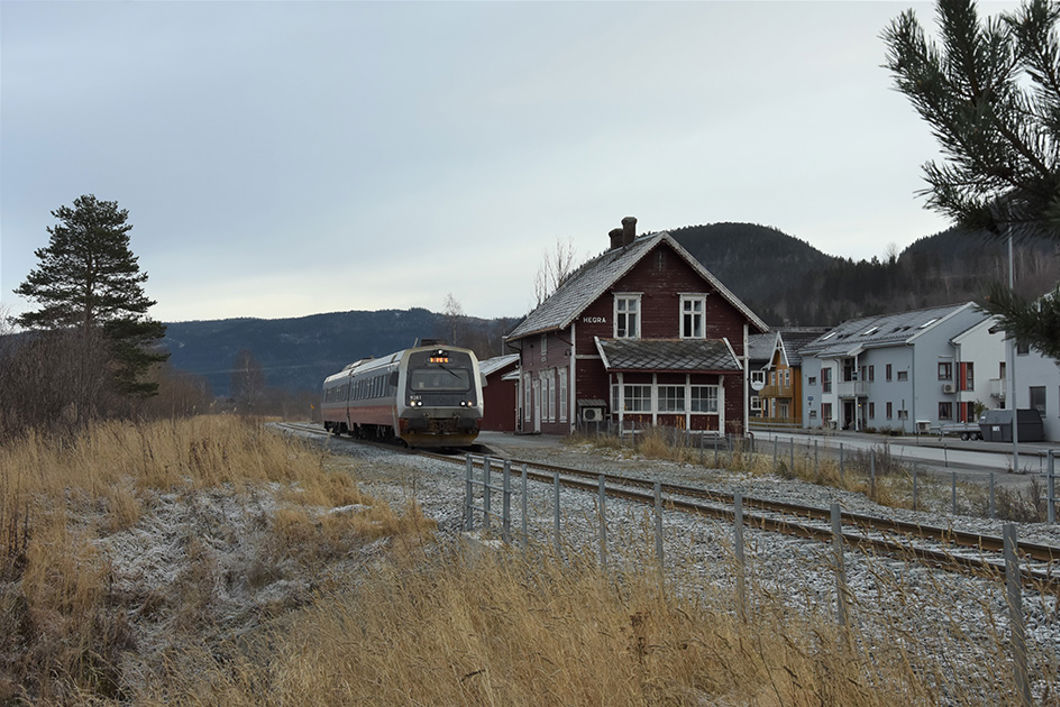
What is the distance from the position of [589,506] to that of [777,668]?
8.48 meters

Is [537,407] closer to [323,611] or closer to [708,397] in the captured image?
[708,397]

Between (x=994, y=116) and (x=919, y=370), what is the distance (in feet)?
200

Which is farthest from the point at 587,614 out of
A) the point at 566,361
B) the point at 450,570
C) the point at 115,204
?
the point at 115,204

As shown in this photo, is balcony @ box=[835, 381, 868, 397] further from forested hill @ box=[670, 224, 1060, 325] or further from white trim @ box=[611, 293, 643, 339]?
forested hill @ box=[670, 224, 1060, 325]

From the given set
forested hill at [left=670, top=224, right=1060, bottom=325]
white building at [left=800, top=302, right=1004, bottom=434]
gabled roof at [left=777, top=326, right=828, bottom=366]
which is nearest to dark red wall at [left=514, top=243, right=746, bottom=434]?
white building at [left=800, top=302, right=1004, bottom=434]

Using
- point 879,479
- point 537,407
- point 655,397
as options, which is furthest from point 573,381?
point 879,479

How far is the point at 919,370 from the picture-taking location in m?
61.4

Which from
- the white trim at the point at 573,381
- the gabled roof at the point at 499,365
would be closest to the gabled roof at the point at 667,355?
the white trim at the point at 573,381

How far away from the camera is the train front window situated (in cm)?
2933

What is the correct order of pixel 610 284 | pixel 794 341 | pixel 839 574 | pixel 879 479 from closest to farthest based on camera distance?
pixel 839 574 < pixel 879 479 < pixel 610 284 < pixel 794 341

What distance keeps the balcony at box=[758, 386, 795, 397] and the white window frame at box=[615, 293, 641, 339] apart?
147 ft

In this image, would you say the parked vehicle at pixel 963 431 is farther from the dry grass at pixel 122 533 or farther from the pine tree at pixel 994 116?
the pine tree at pixel 994 116

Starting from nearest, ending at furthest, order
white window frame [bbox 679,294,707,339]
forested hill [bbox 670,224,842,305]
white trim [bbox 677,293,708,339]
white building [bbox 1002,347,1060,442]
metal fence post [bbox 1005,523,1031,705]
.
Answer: metal fence post [bbox 1005,523,1031,705]
white trim [bbox 677,293,708,339]
white window frame [bbox 679,294,707,339]
white building [bbox 1002,347,1060,442]
forested hill [bbox 670,224,842,305]

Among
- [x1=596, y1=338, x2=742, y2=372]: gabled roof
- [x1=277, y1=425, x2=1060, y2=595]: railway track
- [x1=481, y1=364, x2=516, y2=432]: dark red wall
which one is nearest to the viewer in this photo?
[x1=277, y1=425, x2=1060, y2=595]: railway track
